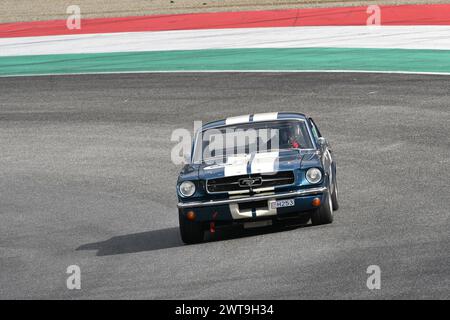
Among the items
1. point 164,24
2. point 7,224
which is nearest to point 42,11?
point 164,24

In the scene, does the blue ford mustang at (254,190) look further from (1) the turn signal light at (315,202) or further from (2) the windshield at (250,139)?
(2) the windshield at (250,139)

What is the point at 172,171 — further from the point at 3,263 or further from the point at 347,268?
the point at 347,268

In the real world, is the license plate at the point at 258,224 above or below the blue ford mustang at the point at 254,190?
below

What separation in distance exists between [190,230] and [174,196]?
124 inches

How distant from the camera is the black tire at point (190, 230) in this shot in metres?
12.5

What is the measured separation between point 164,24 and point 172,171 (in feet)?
54.6

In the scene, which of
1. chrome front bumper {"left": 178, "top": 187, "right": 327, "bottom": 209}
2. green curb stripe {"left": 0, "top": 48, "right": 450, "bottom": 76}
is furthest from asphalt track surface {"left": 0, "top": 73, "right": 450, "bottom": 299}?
green curb stripe {"left": 0, "top": 48, "right": 450, "bottom": 76}

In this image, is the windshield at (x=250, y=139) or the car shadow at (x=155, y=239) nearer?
Result: the car shadow at (x=155, y=239)

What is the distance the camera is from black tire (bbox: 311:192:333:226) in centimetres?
1252

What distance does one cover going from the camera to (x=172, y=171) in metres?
17.3

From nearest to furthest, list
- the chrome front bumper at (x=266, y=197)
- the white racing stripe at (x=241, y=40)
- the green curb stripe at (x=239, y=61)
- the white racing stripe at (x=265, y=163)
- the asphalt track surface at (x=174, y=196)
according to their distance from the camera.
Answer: the asphalt track surface at (x=174, y=196), the chrome front bumper at (x=266, y=197), the white racing stripe at (x=265, y=163), the green curb stripe at (x=239, y=61), the white racing stripe at (x=241, y=40)

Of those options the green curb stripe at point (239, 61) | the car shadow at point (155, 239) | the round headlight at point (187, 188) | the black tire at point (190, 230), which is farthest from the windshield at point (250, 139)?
the green curb stripe at point (239, 61)

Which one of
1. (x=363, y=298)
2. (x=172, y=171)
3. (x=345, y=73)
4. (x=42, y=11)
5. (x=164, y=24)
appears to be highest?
(x=42, y=11)

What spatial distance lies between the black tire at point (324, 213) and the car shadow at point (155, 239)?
12.5 inches
